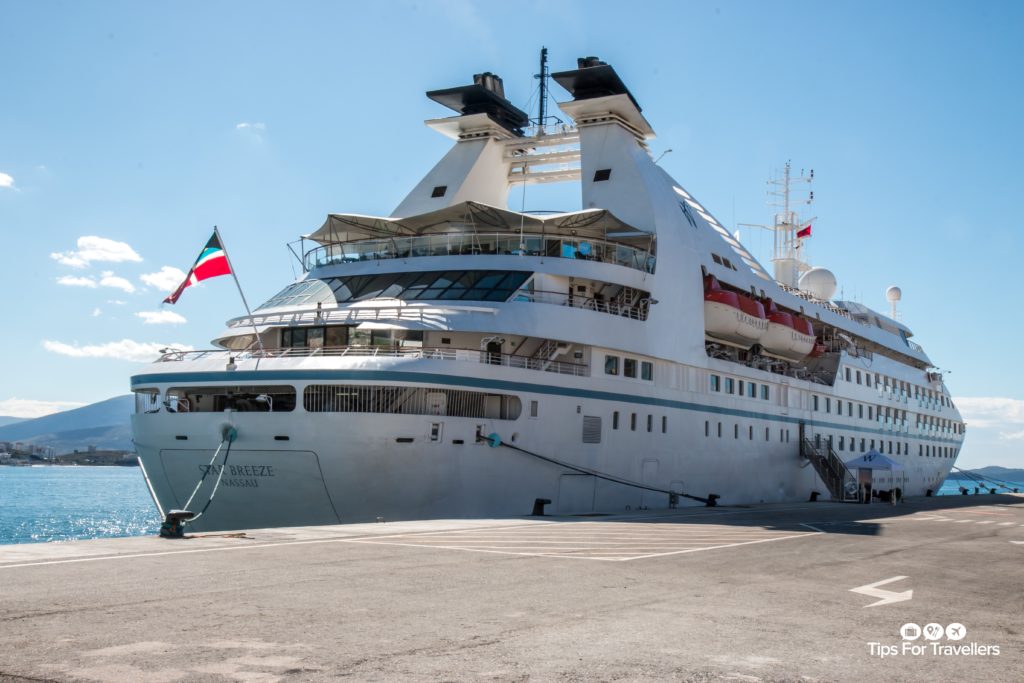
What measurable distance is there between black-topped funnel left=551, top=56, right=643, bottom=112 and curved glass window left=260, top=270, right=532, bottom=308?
12.8 m

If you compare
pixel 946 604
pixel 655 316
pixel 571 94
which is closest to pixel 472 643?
pixel 946 604

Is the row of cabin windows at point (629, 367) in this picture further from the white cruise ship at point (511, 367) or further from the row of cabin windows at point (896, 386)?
the row of cabin windows at point (896, 386)

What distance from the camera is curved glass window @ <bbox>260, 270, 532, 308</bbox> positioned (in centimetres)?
2834

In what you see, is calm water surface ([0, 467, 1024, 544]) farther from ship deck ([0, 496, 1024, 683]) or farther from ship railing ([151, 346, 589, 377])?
ship deck ([0, 496, 1024, 683])

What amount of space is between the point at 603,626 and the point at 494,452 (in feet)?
53.9

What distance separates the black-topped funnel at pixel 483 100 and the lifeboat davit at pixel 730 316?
1244 cm

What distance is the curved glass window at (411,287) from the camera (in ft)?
93.0

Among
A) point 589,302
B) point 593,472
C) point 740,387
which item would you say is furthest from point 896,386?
point 593,472

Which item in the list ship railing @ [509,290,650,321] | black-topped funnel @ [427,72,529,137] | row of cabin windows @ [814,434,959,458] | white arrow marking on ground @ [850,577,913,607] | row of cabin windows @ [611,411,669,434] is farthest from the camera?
row of cabin windows @ [814,434,959,458]

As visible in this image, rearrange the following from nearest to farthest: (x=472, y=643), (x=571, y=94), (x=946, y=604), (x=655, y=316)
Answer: (x=472, y=643)
(x=946, y=604)
(x=655, y=316)
(x=571, y=94)

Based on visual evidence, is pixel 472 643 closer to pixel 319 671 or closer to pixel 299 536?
pixel 319 671

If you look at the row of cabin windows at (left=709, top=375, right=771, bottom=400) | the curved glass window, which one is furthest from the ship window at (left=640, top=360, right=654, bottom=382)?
the curved glass window

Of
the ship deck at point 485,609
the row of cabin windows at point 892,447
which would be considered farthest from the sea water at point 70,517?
the row of cabin windows at point 892,447

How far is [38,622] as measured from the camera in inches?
285
